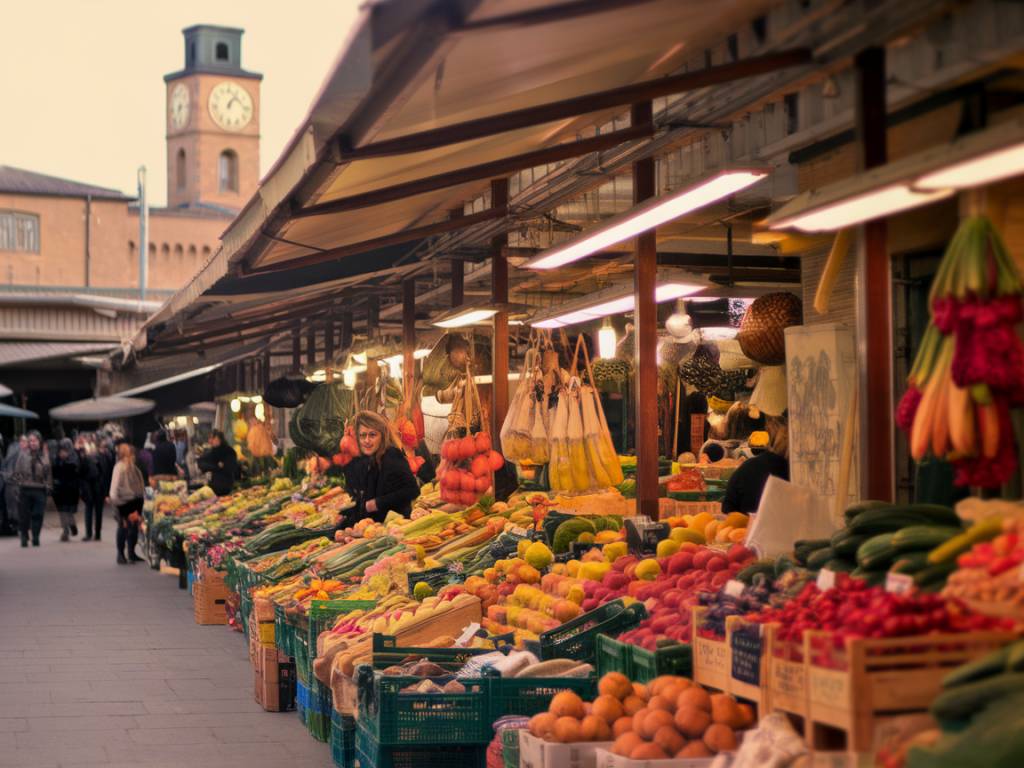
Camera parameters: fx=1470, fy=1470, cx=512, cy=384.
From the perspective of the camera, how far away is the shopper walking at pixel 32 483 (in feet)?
68.9

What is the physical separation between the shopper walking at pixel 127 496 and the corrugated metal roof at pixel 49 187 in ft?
146

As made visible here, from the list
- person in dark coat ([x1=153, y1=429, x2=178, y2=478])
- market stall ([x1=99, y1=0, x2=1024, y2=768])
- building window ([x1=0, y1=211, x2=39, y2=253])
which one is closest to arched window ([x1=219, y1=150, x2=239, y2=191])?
building window ([x1=0, y1=211, x2=39, y2=253])

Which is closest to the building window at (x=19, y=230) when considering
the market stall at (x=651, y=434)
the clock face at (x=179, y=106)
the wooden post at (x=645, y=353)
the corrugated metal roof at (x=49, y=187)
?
the corrugated metal roof at (x=49, y=187)

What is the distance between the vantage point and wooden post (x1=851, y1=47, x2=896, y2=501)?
452 cm

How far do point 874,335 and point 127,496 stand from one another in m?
15.3

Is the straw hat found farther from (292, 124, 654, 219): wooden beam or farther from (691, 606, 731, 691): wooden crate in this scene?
(691, 606, 731, 691): wooden crate

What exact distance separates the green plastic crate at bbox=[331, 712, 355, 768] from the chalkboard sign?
2.79m

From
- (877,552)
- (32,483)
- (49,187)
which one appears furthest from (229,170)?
(877,552)

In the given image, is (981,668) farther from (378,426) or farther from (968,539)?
(378,426)

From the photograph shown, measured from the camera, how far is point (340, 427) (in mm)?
13641

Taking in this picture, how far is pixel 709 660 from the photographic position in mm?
4312

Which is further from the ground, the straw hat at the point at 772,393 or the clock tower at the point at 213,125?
the clock tower at the point at 213,125

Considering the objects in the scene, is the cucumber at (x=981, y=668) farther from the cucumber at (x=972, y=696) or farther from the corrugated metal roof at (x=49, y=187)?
the corrugated metal roof at (x=49, y=187)

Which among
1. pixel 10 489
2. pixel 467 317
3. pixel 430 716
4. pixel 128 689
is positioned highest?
pixel 467 317
